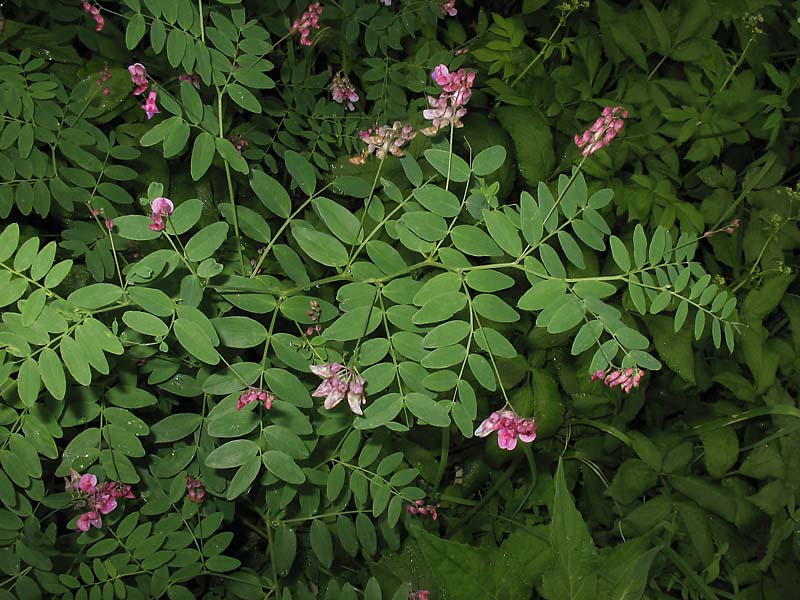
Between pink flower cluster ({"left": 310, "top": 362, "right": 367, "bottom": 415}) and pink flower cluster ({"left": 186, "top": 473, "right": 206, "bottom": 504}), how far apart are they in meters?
0.58

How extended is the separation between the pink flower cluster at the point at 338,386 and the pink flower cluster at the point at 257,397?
0.28ft

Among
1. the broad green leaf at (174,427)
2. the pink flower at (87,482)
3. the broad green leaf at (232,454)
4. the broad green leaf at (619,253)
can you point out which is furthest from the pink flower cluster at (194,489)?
the broad green leaf at (619,253)

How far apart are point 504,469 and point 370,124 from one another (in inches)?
48.6

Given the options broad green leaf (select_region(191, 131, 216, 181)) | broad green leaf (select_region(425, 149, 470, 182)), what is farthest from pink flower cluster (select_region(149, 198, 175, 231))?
broad green leaf (select_region(425, 149, 470, 182))

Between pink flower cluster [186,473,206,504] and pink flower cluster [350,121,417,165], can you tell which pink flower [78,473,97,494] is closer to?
pink flower cluster [186,473,206,504]

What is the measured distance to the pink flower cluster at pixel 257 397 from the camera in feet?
3.79

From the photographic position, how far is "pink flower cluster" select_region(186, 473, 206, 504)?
1.53m

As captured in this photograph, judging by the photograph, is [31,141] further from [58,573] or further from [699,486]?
[699,486]

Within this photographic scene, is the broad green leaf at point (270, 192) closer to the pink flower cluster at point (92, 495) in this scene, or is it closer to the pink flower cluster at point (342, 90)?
the pink flower cluster at point (92, 495)

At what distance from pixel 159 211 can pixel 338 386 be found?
1.39 ft

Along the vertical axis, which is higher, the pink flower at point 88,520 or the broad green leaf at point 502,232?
the broad green leaf at point 502,232

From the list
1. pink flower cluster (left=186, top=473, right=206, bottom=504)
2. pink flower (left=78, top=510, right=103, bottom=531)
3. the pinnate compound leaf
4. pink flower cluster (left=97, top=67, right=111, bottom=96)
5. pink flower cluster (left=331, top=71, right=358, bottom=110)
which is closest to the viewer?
the pinnate compound leaf

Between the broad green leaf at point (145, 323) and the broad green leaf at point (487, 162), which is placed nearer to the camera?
the broad green leaf at point (145, 323)

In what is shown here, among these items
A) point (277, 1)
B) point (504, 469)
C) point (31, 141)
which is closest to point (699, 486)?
point (504, 469)
